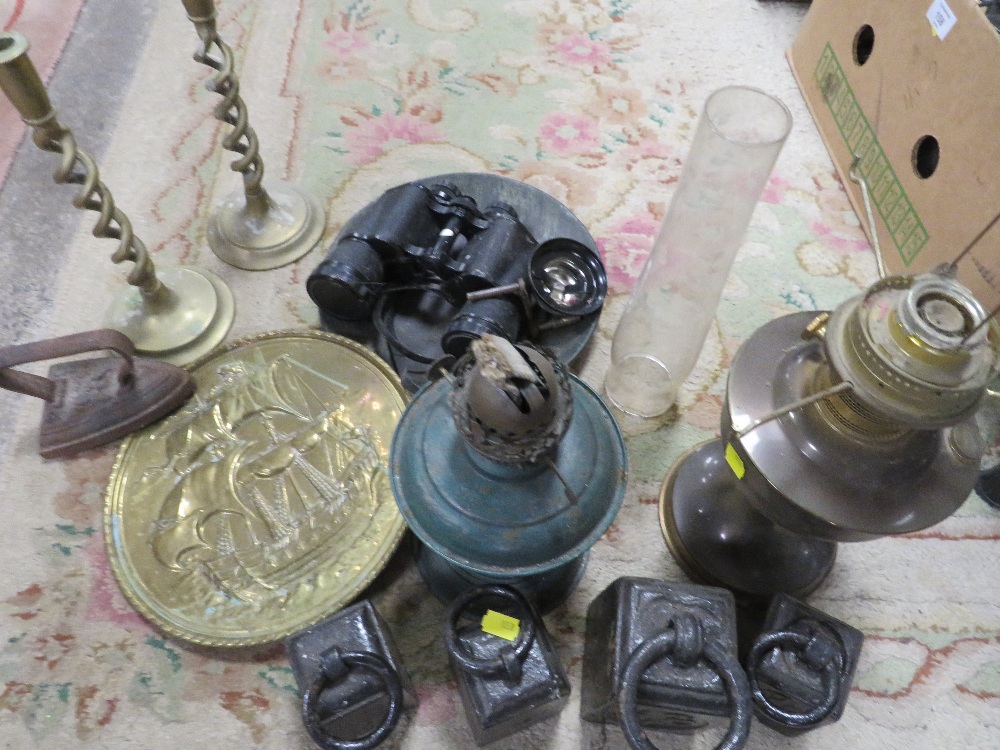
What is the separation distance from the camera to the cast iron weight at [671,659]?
2.17ft

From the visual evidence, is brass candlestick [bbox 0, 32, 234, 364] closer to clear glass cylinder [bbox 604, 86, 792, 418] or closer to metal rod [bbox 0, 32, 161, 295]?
metal rod [bbox 0, 32, 161, 295]

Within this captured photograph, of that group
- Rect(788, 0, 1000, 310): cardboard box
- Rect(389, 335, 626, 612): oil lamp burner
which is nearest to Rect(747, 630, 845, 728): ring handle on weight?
Rect(389, 335, 626, 612): oil lamp burner

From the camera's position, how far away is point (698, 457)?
0.96 metres

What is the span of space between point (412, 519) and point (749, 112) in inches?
22.9

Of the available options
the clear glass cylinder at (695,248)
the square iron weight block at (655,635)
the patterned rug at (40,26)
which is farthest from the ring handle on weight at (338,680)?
the patterned rug at (40,26)

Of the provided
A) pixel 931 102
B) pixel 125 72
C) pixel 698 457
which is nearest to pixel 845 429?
pixel 698 457

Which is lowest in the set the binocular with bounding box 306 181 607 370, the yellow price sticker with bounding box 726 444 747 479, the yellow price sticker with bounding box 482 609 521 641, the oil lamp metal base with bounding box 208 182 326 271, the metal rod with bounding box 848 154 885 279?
the oil lamp metal base with bounding box 208 182 326 271

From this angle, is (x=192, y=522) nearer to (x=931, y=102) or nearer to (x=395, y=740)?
(x=395, y=740)

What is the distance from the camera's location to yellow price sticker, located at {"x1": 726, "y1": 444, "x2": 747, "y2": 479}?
70 centimetres

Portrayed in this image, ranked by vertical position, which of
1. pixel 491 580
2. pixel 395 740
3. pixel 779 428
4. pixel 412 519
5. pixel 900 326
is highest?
pixel 900 326

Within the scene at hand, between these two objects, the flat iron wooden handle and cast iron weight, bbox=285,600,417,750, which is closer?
cast iron weight, bbox=285,600,417,750

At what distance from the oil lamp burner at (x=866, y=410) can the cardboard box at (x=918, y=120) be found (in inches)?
18.6

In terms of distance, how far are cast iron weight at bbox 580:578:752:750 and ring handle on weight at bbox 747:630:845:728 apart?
6 cm

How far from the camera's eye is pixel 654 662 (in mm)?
691
